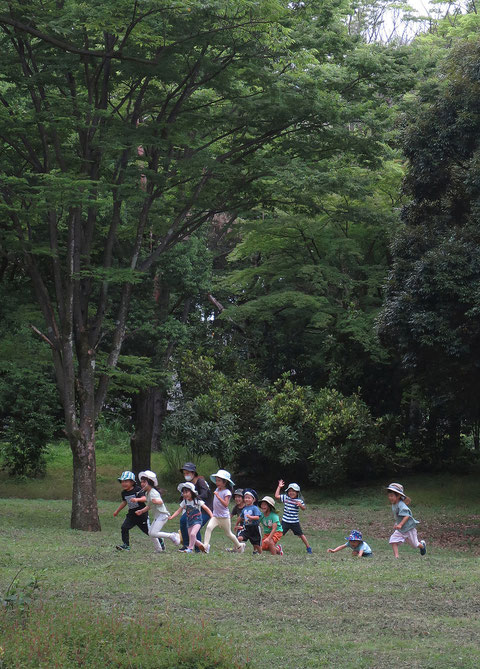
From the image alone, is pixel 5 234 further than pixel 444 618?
Yes

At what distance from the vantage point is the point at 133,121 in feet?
57.2

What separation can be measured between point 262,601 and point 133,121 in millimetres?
10935

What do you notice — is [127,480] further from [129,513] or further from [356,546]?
A: [356,546]

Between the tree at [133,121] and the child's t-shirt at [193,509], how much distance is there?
15.5ft

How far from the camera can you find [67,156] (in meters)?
17.7

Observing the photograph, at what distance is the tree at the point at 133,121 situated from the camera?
15.1 metres

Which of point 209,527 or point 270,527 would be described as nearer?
point 209,527

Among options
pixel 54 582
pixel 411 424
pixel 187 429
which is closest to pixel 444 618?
pixel 54 582

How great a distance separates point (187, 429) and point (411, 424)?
882 centimetres

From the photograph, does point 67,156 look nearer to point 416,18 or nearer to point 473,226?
point 473,226

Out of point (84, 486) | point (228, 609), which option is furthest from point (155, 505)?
point (84, 486)

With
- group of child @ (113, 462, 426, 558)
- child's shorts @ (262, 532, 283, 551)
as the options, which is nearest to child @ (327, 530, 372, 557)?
group of child @ (113, 462, 426, 558)

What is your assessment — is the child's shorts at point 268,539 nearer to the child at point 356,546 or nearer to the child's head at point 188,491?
the child at point 356,546

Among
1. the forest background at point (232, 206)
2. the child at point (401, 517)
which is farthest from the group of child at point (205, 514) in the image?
the forest background at point (232, 206)
